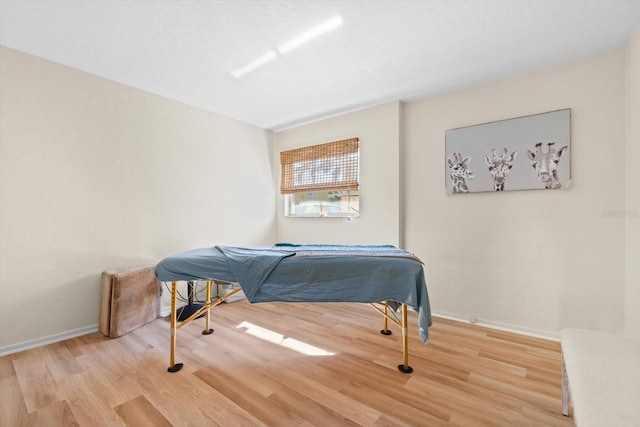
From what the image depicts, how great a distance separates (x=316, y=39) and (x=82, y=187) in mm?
2363

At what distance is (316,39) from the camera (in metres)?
1.89

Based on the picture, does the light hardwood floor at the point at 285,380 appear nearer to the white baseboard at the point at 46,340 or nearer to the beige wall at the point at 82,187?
the white baseboard at the point at 46,340

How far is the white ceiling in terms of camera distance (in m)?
1.61

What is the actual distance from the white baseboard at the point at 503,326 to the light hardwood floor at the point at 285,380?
0.09 m

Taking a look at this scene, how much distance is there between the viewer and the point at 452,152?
2.67 meters

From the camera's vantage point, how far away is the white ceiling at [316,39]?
1.61 meters

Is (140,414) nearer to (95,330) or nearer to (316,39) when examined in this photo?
(95,330)

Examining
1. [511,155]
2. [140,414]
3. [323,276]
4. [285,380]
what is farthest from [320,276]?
[511,155]

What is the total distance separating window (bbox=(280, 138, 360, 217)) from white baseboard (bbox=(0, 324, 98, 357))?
252cm

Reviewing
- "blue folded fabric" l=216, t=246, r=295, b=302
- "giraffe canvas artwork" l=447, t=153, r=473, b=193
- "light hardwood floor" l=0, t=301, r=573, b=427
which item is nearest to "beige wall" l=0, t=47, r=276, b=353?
"light hardwood floor" l=0, t=301, r=573, b=427

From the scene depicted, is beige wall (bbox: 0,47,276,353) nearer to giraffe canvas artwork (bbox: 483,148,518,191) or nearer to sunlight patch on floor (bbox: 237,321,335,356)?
sunlight patch on floor (bbox: 237,321,335,356)

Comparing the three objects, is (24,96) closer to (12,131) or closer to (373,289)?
(12,131)

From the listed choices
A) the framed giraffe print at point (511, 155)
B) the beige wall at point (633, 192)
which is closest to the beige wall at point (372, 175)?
the framed giraffe print at point (511, 155)

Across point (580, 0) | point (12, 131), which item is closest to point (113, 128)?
point (12, 131)
